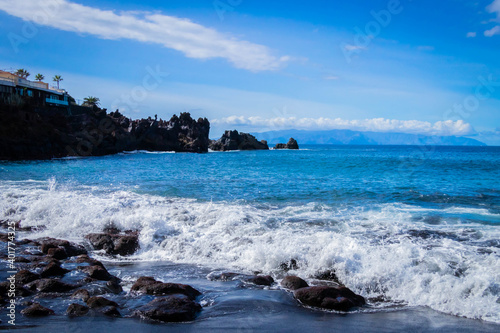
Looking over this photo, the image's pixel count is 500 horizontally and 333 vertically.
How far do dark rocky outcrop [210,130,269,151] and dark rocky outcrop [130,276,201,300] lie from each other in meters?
116

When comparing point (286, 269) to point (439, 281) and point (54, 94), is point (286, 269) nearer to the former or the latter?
point (439, 281)

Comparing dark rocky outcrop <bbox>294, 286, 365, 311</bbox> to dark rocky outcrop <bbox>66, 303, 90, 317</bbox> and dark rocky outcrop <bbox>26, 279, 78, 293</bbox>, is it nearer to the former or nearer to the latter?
dark rocky outcrop <bbox>66, 303, 90, 317</bbox>

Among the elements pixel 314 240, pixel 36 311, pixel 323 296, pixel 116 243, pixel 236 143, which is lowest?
pixel 116 243

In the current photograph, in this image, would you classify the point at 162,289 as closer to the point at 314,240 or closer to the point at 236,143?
the point at 314,240

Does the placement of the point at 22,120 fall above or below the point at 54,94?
below

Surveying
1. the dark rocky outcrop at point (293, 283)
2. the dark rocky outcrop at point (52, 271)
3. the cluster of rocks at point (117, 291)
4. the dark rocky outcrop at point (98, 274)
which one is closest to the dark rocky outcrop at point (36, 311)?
the cluster of rocks at point (117, 291)

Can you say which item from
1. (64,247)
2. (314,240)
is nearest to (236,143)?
(64,247)

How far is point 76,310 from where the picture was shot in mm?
7047

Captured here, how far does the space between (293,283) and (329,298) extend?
120 cm

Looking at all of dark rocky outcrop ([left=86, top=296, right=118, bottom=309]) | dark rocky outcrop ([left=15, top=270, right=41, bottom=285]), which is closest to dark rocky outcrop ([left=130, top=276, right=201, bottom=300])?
dark rocky outcrop ([left=86, top=296, right=118, bottom=309])

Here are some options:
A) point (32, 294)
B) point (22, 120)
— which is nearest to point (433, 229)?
point (32, 294)

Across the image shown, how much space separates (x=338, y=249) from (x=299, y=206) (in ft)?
26.5

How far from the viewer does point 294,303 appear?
7.87 metres

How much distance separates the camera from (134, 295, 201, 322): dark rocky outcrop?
689 cm
